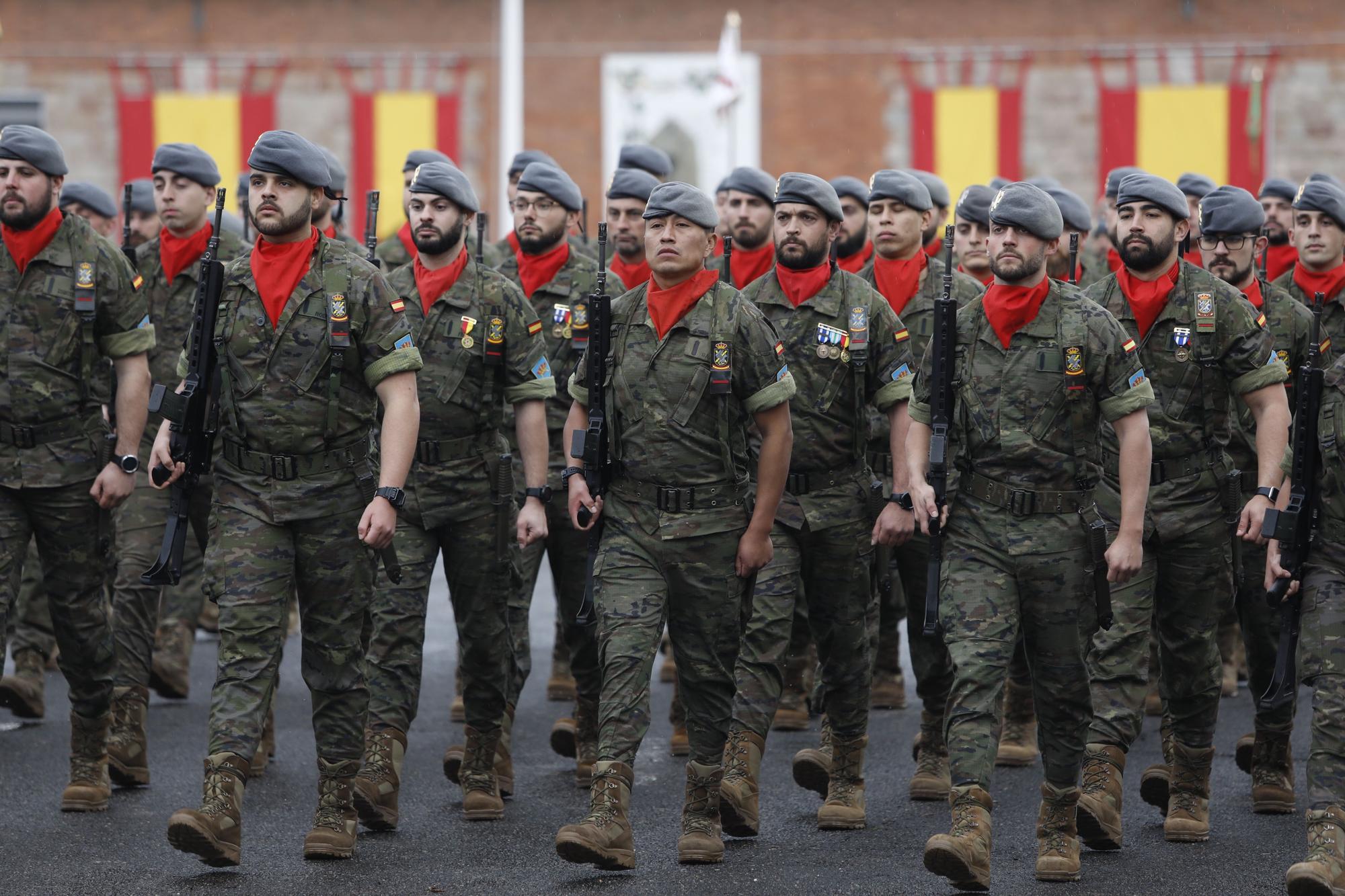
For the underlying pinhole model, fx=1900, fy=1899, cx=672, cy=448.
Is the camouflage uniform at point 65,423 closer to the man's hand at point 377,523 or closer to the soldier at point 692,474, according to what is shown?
the man's hand at point 377,523

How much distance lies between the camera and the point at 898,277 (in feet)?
28.9

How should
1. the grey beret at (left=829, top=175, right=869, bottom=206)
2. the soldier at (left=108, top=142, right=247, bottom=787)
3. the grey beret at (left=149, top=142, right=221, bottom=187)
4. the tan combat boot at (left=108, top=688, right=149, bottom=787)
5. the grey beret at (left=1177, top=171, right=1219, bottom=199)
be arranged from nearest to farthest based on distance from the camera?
the tan combat boot at (left=108, top=688, right=149, bottom=787) → the soldier at (left=108, top=142, right=247, bottom=787) → the grey beret at (left=149, top=142, right=221, bottom=187) → the grey beret at (left=829, top=175, right=869, bottom=206) → the grey beret at (left=1177, top=171, right=1219, bottom=199)

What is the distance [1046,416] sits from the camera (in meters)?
→ 6.59

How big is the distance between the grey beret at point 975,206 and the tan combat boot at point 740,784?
3324mm

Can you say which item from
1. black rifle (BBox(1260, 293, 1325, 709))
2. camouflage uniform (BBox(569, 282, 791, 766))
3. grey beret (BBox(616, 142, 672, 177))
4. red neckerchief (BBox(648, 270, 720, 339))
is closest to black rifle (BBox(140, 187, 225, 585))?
camouflage uniform (BBox(569, 282, 791, 766))

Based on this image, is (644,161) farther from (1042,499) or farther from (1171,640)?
(1042,499)

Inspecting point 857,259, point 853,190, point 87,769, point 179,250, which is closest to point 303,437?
point 87,769

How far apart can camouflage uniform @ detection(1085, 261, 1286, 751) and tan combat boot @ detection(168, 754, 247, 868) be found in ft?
10.3

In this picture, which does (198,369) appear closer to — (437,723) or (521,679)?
(521,679)

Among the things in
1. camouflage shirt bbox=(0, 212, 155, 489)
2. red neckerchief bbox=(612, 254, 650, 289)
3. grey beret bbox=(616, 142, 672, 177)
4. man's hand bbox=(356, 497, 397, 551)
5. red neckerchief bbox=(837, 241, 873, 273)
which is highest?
grey beret bbox=(616, 142, 672, 177)

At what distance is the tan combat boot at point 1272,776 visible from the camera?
299 inches

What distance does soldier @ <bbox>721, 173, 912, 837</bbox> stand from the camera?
7152 mm

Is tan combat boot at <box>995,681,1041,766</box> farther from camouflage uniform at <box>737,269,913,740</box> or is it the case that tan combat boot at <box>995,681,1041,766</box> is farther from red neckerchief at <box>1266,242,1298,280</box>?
red neckerchief at <box>1266,242,1298,280</box>

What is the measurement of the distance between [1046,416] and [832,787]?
1804 millimetres
